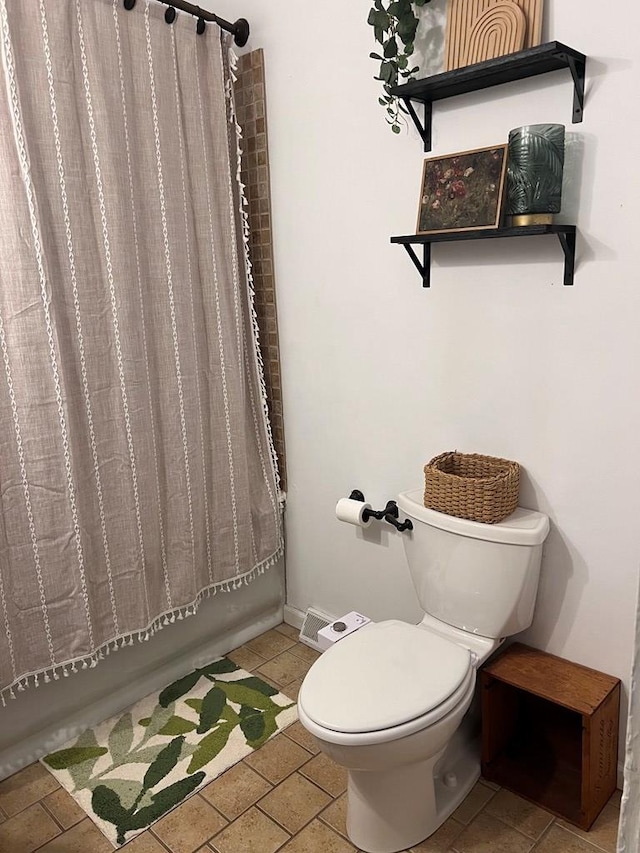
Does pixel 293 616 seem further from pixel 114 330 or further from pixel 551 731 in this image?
pixel 114 330

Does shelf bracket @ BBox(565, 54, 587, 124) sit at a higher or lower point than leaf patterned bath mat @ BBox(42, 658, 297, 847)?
higher

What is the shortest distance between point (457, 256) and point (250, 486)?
3.59 ft

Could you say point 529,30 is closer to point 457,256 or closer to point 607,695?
point 457,256

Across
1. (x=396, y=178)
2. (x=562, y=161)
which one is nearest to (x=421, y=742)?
(x=562, y=161)

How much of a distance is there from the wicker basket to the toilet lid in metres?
0.34

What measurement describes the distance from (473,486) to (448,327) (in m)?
0.47

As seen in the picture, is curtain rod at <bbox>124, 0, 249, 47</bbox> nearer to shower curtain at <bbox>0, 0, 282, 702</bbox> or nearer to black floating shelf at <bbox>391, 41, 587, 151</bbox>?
shower curtain at <bbox>0, 0, 282, 702</bbox>

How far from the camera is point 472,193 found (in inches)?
68.4

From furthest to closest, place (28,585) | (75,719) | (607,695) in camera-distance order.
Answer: (75,719)
(28,585)
(607,695)

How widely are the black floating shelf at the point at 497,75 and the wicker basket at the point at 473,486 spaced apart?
0.87 metres

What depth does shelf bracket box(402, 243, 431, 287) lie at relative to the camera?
1.95m

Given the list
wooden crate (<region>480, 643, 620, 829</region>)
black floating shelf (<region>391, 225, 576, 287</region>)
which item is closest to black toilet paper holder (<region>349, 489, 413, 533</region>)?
Answer: wooden crate (<region>480, 643, 620, 829</region>)

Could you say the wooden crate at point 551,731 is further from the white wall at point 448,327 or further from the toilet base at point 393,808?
the toilet base at point 393,808

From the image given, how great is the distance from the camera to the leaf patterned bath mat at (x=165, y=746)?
6.11ft
